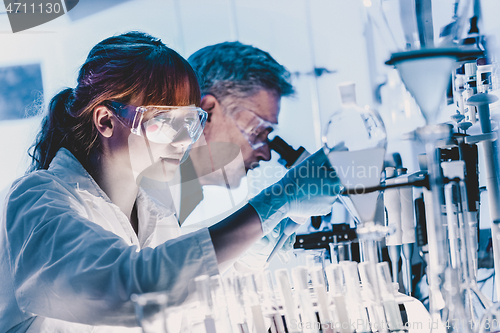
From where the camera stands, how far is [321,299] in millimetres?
905

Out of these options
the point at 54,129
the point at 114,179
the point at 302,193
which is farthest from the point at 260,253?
the point at 54,129

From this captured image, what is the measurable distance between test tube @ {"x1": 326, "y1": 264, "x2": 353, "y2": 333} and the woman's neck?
827 millimetres

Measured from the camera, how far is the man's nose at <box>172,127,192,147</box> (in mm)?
1297

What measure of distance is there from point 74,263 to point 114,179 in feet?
1.75

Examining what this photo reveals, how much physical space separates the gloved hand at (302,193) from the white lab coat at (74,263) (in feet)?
0.66

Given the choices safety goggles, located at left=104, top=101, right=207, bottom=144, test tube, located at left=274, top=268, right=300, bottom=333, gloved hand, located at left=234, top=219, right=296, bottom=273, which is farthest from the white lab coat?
gloved hand, located at left=234, top=219, right=296, bottom=273

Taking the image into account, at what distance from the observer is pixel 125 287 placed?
96cm

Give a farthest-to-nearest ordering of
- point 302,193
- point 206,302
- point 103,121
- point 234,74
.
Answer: point 234,74
point 103,121
point 302,193
point 206,302

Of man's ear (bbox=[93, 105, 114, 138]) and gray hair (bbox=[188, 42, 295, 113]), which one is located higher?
gray hair (bbox=[188, 42, 295, 113])

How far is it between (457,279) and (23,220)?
1.06 metres

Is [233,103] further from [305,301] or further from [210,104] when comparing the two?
[305,301]

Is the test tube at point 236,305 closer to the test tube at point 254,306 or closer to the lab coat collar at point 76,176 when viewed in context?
the test tube at point 254,306

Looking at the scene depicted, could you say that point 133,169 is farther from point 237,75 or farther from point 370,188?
point 370,188

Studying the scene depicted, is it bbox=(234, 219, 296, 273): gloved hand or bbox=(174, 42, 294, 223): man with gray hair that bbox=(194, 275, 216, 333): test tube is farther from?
bbox=(174, 42, 294, 223): man with gray hair
